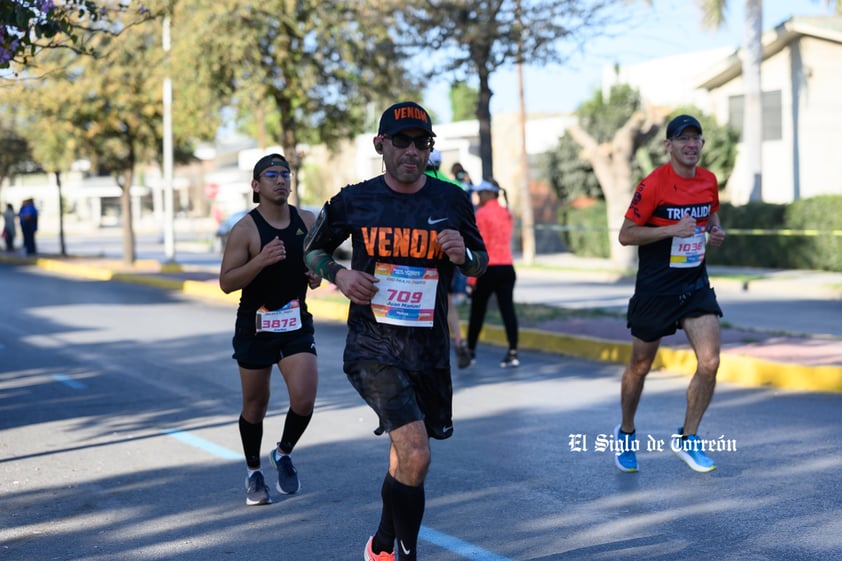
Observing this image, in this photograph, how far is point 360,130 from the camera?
2594cm

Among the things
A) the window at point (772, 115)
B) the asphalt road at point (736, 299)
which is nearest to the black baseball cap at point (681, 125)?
the asphalt road at point (736, 299)

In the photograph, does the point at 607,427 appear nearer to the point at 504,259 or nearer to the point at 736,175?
the point at 504,259

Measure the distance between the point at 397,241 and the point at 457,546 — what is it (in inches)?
65.0

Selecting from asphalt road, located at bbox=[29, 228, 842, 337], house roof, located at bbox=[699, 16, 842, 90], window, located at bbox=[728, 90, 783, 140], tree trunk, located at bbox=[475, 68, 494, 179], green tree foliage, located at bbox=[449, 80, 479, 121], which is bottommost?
asphalt road, located at bbox=[29, 228, 842, 337]

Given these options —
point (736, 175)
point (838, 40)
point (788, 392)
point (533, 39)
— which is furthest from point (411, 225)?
point (736, 175)

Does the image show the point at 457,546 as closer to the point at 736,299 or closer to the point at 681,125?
the point at 681,125

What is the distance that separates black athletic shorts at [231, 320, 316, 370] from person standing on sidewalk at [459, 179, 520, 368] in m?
5.24

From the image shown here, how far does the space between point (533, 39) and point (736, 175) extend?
21094 mm

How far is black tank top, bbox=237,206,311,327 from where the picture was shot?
6.61 m

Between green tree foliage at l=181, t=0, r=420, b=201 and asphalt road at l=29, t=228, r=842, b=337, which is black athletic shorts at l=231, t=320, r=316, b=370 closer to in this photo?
asphalt road at l=29, t=228, r=842, b=337

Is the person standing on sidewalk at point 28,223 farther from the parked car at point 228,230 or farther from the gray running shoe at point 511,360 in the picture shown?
the gray running shoe at point 511,360

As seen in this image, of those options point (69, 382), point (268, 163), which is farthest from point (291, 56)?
point (268, 163)

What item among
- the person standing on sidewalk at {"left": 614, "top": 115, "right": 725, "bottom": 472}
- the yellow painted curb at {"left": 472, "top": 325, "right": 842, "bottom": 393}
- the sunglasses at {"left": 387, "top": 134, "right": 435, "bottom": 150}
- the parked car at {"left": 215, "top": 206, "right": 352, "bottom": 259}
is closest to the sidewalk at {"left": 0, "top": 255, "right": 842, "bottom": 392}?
the yellow painted curb at {"left": 472, "top": 325, "right": 842, "bottom": 393}

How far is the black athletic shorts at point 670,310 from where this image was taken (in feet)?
23.1
